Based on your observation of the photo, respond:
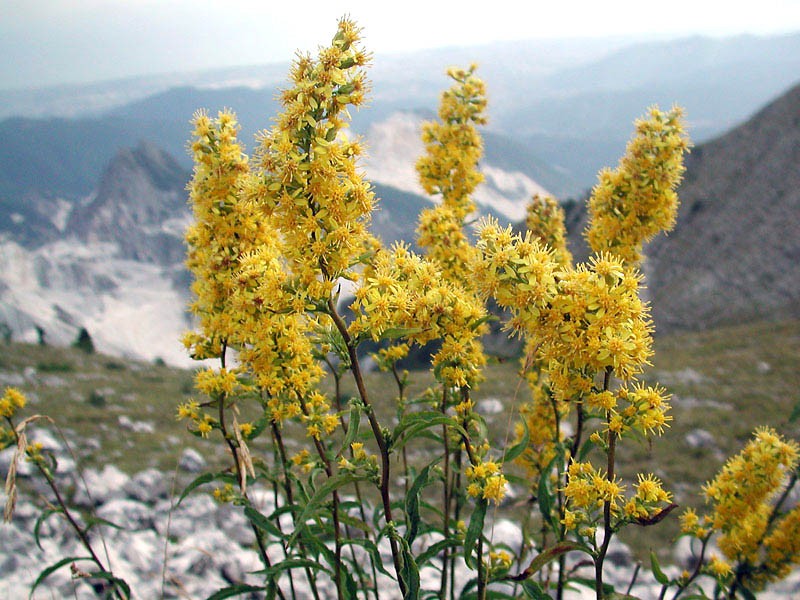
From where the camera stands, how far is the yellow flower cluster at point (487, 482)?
3186 mm

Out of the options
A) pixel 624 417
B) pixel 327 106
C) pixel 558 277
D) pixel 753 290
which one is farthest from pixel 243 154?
pixel 753 290

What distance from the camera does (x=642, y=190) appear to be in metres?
4.69

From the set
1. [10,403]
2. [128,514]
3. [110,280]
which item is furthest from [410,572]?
[110,280]

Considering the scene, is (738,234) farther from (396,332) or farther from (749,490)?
(396,332)

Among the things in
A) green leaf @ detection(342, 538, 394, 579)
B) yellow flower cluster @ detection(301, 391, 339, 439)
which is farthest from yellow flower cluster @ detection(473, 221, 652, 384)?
green leaf @ detection(342, 538, 394, 579)

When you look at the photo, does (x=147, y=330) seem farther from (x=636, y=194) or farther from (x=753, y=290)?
(x=636, y=194)

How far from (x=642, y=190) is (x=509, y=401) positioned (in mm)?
14543

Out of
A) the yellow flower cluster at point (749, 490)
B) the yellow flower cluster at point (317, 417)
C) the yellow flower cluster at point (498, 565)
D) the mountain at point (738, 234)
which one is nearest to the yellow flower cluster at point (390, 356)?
the yellow flower cluster at point (317, 417)

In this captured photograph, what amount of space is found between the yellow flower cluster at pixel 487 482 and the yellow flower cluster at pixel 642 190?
2411 millimetres

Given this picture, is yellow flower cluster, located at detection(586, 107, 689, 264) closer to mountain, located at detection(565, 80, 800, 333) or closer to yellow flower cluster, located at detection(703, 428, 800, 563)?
yellow flower cluster, located at detection(703, 428, 800, 563)

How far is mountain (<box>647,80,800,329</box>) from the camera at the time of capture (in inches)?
1561

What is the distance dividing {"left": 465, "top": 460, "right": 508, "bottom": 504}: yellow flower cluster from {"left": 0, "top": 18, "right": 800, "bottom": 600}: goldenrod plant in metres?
0.01

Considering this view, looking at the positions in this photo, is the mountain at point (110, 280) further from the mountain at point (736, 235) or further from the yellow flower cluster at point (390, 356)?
the yellow flower cluster at point (390, 356)

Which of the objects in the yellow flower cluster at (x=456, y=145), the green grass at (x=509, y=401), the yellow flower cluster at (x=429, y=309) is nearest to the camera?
A: the yellow flower cluster at (x=429, y=309)
